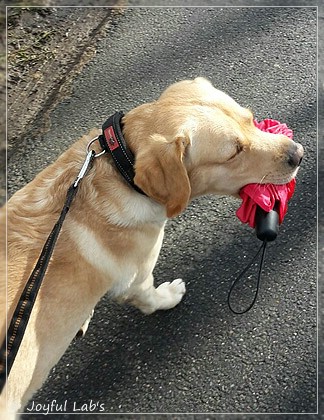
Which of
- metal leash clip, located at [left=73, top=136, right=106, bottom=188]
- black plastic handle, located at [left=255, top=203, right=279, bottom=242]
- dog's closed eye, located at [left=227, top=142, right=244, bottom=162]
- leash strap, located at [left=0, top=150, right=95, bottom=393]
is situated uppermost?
metal leash clip, located at [left=73, top=136, right=106, bottom=188]

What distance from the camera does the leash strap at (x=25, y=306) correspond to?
2069mm

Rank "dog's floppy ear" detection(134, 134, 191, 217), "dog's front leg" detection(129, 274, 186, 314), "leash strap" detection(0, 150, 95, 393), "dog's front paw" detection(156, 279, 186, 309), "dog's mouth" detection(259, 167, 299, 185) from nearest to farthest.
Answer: "leash strap" detection(0, 150, 95, 393) < "dog's floppy ear" detection(134, 134, 191, 217) < "dog's mouth" detection(259, 167, 299, 185) < "dog's front leg" detection(129, 274, 186, 314) < "dog's front paw" detection(156, 279, 186, 309)

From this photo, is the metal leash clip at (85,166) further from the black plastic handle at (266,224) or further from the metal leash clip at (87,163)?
the black plastic handle at (266,224)

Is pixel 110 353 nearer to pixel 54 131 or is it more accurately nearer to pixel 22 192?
pixel 22 192

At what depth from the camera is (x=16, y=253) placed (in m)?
2.43

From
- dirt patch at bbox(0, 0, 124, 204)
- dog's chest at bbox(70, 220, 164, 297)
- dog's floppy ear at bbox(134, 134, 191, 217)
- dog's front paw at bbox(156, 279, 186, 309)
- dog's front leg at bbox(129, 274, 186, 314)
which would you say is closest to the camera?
dog's floppy ear at bbox(134, 134, 191, 217)

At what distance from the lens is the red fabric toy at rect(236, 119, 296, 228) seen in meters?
2.70

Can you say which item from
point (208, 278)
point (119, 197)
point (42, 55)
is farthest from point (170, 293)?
point (42, 55)

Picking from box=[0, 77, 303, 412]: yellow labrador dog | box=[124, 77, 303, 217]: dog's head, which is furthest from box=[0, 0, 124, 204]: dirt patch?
box=[124, 77, 303, 217]: dog's head

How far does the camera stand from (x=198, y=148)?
2.55 m

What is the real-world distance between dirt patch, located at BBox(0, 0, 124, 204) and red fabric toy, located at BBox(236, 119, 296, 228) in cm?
179

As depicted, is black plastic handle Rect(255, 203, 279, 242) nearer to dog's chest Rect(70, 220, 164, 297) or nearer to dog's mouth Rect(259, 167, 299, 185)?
dog's mouth Rect(259, 167, 299, 185)

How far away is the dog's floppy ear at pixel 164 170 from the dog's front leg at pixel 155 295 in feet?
2.16

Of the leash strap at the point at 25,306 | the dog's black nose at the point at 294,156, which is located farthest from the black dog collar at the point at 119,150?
the dog's black nose at the point at 294,156
